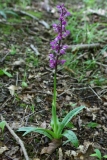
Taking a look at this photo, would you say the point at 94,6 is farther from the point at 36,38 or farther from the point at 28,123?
the point at 28,123

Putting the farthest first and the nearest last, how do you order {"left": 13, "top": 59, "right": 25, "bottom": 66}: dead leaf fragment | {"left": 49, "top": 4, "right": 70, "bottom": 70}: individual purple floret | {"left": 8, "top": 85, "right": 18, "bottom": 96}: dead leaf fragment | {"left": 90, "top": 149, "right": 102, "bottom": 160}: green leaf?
1. {"left": 13, "top": 59, "right": 25, "bottom": 66}: dead leaf fragment
2. {"left": 8, "top": 85, "right": 18, "bottom": 96}: dead leaf fragment
3. {"left": 90, "top": 149, "right": 102, "bottom": 160}: green leaf
4. {"left": 49, "top": 4, "right": 70, "bottom": 70}: individual purple floret

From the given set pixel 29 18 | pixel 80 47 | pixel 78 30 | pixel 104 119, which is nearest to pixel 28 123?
pixel 104 119

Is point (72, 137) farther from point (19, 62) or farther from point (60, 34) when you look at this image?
point (19, 62)

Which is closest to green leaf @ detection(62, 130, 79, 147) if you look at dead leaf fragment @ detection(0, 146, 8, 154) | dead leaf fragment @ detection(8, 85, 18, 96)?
dead leaf fragment @ detection(0, 146, 8, 154)

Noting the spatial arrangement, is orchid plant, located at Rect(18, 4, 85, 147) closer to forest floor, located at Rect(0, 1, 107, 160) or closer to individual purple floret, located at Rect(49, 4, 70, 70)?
individual purple floret, located at Rect(49, 4, 70, 70)

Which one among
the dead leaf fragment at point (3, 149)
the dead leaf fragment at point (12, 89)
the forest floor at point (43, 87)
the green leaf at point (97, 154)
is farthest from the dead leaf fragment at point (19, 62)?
the green leaf at point (97, 154)

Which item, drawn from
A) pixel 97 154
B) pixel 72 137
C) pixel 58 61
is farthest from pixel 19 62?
pixel 97 154

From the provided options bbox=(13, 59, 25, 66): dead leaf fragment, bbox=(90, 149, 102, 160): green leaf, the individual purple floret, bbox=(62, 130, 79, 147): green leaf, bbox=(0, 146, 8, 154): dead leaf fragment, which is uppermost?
the individual purple floret

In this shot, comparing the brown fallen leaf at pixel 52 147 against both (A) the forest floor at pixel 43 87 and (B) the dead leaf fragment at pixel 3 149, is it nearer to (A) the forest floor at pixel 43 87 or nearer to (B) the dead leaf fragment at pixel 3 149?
(A) the forest floor at pixel 43 87
